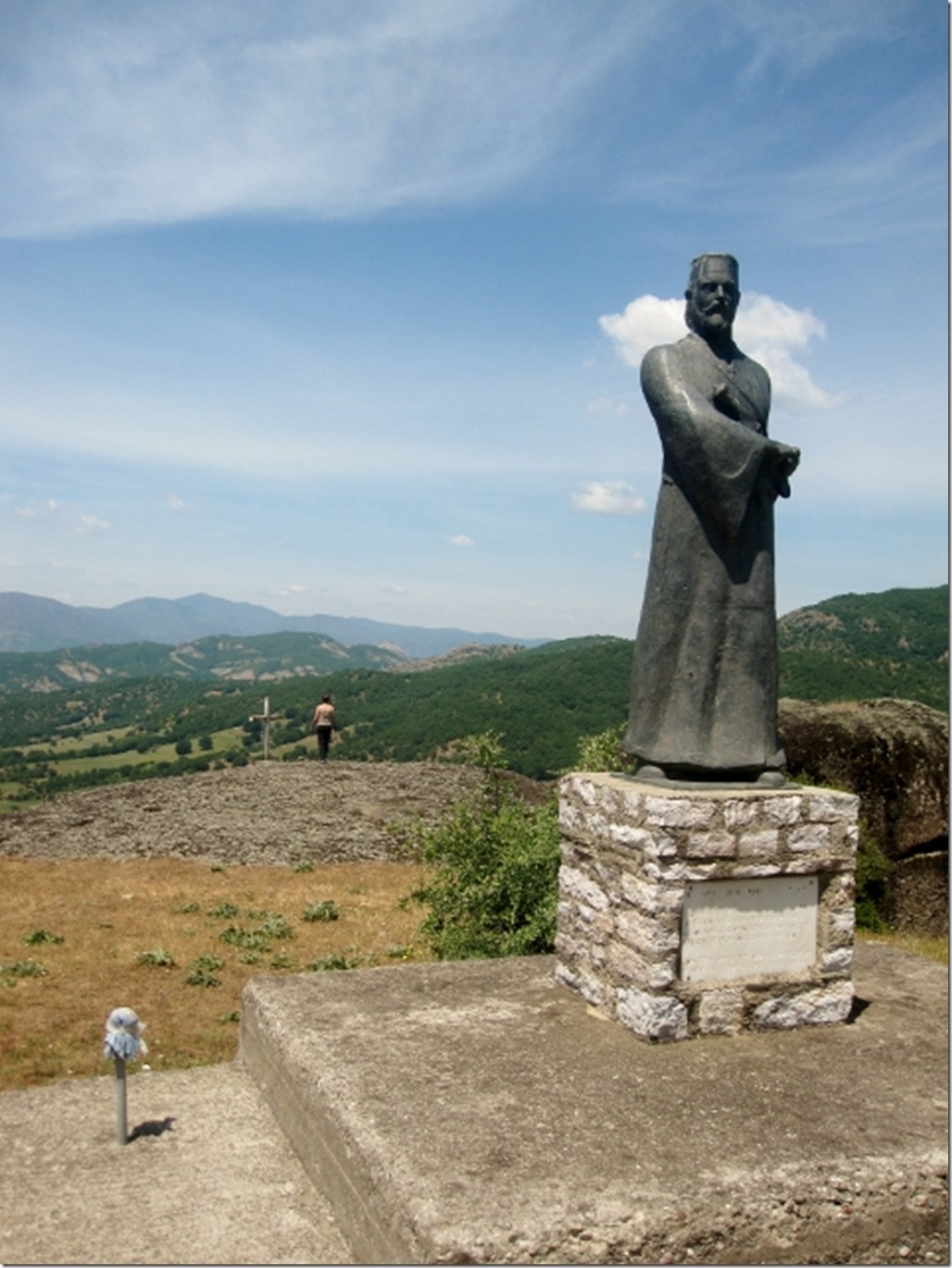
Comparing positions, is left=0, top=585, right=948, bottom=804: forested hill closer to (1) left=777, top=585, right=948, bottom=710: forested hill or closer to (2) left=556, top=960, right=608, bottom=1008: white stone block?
(1) left=777, top=585, right=948, bottom=710: forested hill

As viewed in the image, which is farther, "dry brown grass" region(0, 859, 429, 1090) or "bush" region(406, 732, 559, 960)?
"bush" region(406, 732, 559, 960)

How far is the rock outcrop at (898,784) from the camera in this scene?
11.5m

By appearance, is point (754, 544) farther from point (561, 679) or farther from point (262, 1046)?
point (561, 679)

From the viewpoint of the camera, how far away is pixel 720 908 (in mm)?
5461

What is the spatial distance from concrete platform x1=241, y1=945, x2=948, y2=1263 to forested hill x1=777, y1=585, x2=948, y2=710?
6893mm

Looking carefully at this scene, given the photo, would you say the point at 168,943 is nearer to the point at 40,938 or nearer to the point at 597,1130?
the point at 40,938

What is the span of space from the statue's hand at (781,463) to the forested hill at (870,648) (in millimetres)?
5667

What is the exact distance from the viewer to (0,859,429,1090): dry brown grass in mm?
8414

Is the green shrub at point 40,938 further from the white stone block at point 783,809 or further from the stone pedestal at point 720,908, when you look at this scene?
the white stone block at point 783,809

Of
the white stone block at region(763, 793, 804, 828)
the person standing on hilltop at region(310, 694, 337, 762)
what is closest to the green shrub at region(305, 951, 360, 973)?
the white stone block at region(763, 793, 804, 828)

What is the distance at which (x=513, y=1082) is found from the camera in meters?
4.84

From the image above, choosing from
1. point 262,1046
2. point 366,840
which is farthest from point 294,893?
point 262,1046

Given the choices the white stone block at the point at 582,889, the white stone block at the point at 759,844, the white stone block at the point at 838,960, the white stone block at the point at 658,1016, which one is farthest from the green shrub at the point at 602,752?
the white stone block at the point at 658,1016

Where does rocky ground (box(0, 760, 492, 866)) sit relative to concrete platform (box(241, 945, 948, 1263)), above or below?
below
